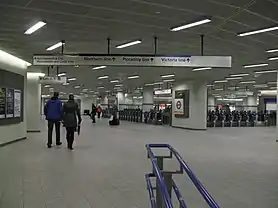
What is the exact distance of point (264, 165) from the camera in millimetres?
8430

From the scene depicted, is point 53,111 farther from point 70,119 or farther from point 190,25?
point 190,25

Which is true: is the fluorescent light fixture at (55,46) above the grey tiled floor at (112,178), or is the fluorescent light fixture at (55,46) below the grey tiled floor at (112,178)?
above

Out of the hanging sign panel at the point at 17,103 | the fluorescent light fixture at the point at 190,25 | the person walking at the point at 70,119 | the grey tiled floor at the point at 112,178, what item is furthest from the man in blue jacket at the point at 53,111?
the fluorescent light fixture at the point at 190,25


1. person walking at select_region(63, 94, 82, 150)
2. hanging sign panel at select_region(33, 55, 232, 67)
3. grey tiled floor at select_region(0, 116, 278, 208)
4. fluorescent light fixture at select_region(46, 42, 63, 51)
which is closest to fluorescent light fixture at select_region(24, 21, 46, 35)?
hanging sign panel at select_region(33, 55, 232, 67)

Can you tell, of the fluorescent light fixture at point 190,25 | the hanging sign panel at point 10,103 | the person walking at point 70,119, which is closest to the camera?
the fluorescent light fixture at point 190,25

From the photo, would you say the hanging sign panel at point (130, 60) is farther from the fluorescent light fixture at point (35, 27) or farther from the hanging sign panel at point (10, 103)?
the hanging sign panel at point (10, 103)

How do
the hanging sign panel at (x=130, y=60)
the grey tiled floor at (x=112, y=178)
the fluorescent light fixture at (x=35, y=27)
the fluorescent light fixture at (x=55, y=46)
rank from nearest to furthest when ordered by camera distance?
the grey tiled floor at (x=112, y=178), the fluorescent light fixture at (x=35, y=27), the hanging sign panel at (x=130, y=60), the fluorescent light fixture at (x=55, y=46)

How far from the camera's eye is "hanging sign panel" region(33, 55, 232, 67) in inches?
375

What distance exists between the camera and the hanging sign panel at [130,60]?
9.52m

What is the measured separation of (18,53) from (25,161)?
495 centimetres

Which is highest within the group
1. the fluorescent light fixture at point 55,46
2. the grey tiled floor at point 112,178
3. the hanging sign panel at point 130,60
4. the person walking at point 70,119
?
the fluorescent light fixture at point 55,46

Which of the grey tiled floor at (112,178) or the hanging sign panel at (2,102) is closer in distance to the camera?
the grey tiled floor at (112,178)

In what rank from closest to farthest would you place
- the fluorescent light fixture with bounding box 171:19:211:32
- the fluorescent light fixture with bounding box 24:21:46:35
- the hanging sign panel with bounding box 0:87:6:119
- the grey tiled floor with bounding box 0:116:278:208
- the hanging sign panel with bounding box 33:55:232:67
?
the grey tiled floor with bounding box 0:116:278:208, the fluorescent light fixture with bounding box 171:19:211:32, the fluorescent light fixture with bounding box 24:21:46:35, the hanging sign panel with bounding box 33:55:232:67, the hanging sign panel with bounding box 0:87:6:119

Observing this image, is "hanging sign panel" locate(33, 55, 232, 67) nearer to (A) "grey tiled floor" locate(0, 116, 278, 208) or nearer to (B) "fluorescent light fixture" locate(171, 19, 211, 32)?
(B) "fluorescent light fixture" locate(171, 19, 211, 32)
